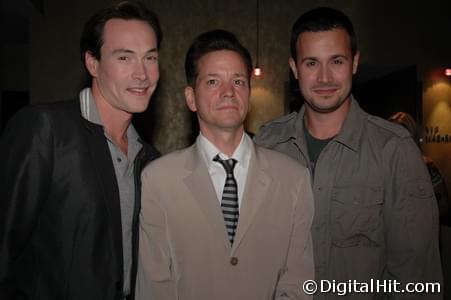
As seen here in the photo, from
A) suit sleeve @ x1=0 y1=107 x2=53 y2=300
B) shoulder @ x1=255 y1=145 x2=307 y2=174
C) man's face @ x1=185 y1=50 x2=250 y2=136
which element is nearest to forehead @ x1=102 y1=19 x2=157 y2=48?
man's face @ x1=185 y1=50 x2=250 y2=136

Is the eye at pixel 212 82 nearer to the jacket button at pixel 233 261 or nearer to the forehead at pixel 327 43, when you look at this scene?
the forehead at pixel 327 43

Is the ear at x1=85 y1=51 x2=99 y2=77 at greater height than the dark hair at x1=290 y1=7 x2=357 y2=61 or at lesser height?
lesser

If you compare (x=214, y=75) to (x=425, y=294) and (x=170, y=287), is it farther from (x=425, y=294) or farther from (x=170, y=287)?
(x=425, y=294)

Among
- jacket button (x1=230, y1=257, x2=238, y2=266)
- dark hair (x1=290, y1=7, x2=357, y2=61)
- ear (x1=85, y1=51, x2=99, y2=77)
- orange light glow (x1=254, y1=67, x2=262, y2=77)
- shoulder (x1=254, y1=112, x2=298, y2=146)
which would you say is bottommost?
jacket button (x1=230, y1=257, x2=238, y2=266)

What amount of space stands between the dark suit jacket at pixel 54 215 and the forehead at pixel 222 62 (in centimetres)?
63

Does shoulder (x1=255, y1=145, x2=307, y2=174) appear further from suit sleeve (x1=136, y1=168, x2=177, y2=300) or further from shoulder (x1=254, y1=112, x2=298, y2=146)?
suit sleeve (x1=136, y1=168, x2=177, y2=300)

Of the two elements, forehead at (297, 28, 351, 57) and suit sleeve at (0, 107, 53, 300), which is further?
forehead at (297, 28, 351, 57)

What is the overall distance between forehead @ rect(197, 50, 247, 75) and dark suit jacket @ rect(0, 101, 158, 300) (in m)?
0.63

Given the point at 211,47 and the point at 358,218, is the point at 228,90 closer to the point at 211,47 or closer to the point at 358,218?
the point at 211,47

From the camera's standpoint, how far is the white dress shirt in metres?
1.72

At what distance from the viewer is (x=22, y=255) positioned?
1.67 meters

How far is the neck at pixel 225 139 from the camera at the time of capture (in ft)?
5.81

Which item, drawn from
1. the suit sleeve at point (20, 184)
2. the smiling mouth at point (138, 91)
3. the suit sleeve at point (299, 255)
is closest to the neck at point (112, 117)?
the smiling mouth at point (138, 91)

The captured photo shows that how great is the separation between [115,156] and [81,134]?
0.20 m
